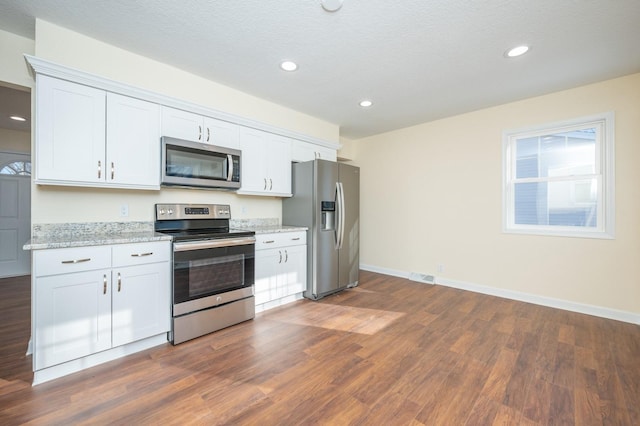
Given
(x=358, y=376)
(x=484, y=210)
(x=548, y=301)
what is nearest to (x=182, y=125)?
(x=358, y=376)

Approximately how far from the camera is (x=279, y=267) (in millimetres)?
3406

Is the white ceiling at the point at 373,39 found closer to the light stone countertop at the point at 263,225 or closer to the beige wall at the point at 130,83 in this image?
the beige wall at the point at 130,83

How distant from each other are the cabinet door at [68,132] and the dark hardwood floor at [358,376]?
60.8 inches

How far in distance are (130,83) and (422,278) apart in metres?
4.67

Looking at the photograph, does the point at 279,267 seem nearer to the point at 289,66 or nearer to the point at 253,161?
the point at 253,161

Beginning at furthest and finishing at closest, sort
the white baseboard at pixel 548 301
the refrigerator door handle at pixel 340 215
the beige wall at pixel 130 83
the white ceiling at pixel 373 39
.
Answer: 1. the refrigerator door handle at pixel 340 215
2. the white baseboard at pixel 548 301
3. the beige wall at pixel 130 83
4. the white ceiling at pixel 373 39

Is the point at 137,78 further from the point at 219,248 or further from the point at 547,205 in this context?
the point at 547,205

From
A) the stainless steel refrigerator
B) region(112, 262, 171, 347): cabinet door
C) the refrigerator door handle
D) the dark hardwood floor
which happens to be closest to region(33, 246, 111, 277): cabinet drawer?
region(112, 262, 171, 347): cabinet door

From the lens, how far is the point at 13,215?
15.6 ft

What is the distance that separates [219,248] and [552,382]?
289cm

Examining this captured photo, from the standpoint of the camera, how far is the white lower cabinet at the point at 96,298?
73.5 inches

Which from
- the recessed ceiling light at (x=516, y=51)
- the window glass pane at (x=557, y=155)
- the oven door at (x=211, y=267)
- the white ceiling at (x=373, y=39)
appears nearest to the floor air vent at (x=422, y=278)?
the window glass pane at (x=557, y=155)

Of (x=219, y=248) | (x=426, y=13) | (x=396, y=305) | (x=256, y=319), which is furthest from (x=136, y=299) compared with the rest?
(x=426, y=13)

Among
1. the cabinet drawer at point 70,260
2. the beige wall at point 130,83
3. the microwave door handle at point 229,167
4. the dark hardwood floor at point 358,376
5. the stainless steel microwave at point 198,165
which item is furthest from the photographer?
the microwave door handle at point 229,167
